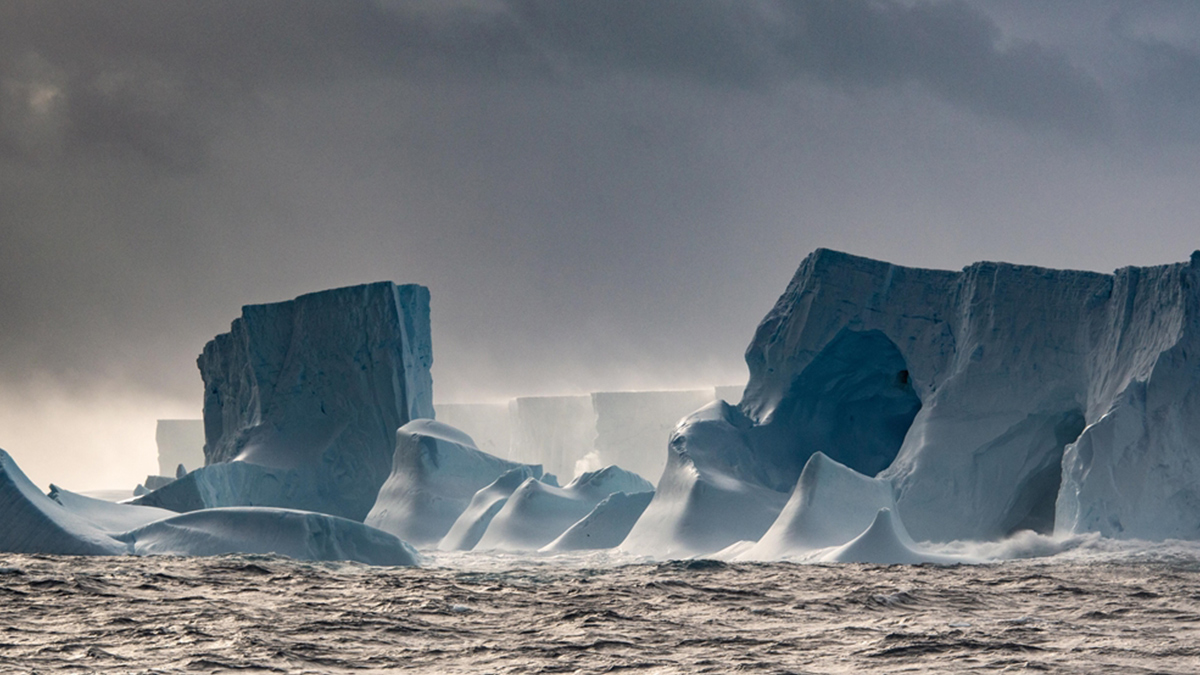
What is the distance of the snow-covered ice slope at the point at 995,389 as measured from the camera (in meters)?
13.2

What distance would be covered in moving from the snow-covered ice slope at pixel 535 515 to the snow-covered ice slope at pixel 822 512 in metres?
5.29

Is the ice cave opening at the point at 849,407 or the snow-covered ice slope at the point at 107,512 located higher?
the ice cave opening at the point at 849,407

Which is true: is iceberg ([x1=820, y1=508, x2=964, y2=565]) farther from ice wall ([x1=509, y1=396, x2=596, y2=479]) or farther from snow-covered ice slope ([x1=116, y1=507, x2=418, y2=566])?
ice wall ([x1=509, y1=396, x2=596, y2=479])

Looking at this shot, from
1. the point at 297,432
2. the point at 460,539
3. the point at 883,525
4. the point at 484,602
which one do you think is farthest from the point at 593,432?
the point at 484,602

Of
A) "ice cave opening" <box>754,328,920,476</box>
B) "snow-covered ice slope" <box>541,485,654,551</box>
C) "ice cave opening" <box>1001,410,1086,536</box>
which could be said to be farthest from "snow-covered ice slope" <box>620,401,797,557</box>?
"ice cave opening" <box>1001,410,1086,536</box>

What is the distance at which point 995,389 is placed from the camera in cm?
1498

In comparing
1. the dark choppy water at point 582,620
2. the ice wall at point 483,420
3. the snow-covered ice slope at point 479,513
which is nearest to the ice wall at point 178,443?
the ice wall at point 483,420

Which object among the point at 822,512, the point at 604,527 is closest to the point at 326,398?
the point at 604,527

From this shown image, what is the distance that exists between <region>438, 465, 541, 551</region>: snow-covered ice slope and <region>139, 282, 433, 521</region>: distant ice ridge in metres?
3.49

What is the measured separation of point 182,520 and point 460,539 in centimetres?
635

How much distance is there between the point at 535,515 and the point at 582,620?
1201 cm

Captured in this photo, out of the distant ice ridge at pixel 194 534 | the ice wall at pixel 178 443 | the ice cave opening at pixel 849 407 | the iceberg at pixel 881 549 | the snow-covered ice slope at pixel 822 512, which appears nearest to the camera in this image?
the iceberg at pixel 881 549

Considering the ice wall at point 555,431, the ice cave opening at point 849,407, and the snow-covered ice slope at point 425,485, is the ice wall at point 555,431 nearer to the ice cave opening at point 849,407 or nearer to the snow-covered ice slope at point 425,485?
the snow-covered ice slope at point 425,485

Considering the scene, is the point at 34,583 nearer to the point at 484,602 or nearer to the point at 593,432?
the point at 484,602
